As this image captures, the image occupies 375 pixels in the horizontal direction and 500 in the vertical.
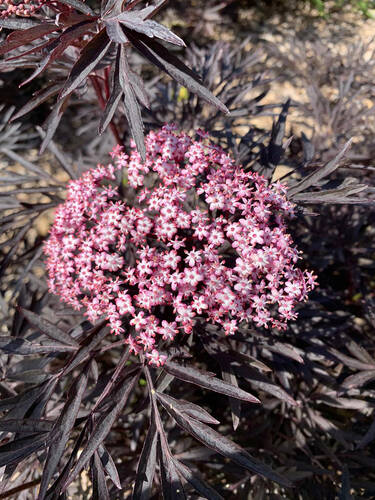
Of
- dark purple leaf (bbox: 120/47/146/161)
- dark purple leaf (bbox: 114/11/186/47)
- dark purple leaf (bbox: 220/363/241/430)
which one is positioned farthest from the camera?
dark purple leaf (bbox: 220/363/241/430)

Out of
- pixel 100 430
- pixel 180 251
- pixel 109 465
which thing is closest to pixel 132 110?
pixel 180 251

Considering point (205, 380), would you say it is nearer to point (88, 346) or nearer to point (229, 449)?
point (229, 449)

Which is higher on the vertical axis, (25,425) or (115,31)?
(115,31)

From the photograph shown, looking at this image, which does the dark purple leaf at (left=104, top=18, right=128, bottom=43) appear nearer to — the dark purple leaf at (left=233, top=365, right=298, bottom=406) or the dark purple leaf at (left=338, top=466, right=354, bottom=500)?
the dark purple leaf at (left=233, top=365, right=298, bottom=406)

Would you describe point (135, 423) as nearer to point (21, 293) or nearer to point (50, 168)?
point (21, 293)

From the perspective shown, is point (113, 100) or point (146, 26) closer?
point (146, 26)

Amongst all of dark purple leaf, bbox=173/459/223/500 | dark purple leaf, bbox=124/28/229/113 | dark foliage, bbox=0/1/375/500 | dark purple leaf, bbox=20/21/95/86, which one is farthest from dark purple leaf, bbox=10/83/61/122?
dark purple leaf, bbox=173/459/223/500

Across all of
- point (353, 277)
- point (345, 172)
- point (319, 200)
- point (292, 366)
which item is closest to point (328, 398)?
point (292, 366)
